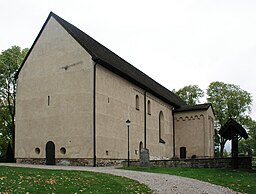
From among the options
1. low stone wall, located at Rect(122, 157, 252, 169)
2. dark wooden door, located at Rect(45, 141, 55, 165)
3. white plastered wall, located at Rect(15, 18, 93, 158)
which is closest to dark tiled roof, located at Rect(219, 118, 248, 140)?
low stone wall, located at Rect(122, 157, 252, 169)

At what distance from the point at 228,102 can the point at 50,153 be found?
43.2m

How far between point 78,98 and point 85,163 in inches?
211

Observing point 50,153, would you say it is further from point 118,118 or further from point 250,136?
point 250,136

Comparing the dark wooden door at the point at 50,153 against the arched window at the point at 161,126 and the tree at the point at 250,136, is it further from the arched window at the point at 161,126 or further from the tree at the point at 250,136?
the tree at the point at 250,136

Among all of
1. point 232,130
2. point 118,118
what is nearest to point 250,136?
point 118,118

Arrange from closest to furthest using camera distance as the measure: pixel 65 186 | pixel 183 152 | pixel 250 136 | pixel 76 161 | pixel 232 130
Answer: pixel 65 186, pixel 232 130, pixel 76 161, pixel 183 152, pixel 250 136

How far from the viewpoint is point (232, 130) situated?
27.6 metres

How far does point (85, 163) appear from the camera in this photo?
1130 inches

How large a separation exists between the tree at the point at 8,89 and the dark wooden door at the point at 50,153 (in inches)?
732

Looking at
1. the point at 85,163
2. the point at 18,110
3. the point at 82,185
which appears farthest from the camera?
the point at 18,110

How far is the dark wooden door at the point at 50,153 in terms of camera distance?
30.0m

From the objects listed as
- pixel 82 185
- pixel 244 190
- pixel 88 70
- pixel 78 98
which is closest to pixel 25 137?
pixel 78 98

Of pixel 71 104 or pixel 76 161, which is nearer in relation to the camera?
pixel 76 161

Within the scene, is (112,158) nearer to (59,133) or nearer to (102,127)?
(102,127)
